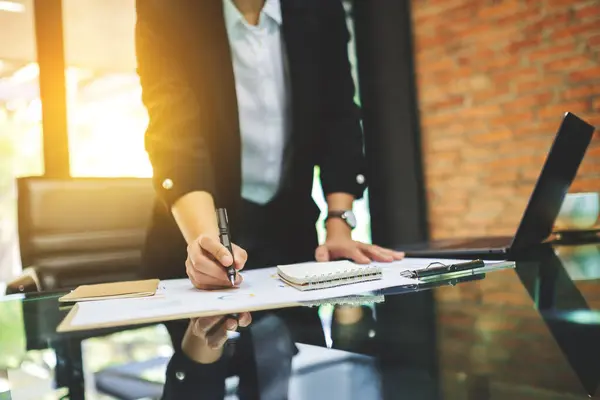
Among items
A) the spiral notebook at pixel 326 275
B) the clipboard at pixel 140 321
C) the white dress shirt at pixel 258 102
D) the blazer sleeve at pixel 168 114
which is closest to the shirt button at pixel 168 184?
the blazer sleeve at pixel 168 114

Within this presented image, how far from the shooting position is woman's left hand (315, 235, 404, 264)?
39.6 inches

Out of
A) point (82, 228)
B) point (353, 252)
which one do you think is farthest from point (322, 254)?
point (82, 228)

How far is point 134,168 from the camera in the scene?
3.23 meters

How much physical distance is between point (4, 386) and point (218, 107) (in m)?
0.97

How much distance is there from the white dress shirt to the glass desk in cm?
73

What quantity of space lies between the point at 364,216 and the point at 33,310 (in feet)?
10.4

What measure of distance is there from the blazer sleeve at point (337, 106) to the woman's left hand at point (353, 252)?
0.28 metres

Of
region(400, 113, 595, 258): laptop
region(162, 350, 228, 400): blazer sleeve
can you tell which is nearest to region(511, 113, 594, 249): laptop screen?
region(400, 113, 595, 258): laptop

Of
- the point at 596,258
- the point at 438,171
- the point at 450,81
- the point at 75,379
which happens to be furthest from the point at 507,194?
the point at 75,379

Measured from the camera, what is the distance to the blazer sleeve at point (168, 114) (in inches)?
42.8

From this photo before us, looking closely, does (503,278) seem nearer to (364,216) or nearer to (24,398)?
(24,398)

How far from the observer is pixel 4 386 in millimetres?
383

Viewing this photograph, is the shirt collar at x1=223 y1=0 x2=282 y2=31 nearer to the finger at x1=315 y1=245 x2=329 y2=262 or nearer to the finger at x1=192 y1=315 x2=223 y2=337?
the finger at x1=315 y1=245 x2=329 y2=262

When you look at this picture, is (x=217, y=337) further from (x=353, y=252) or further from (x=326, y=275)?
(x=353, y=252)
